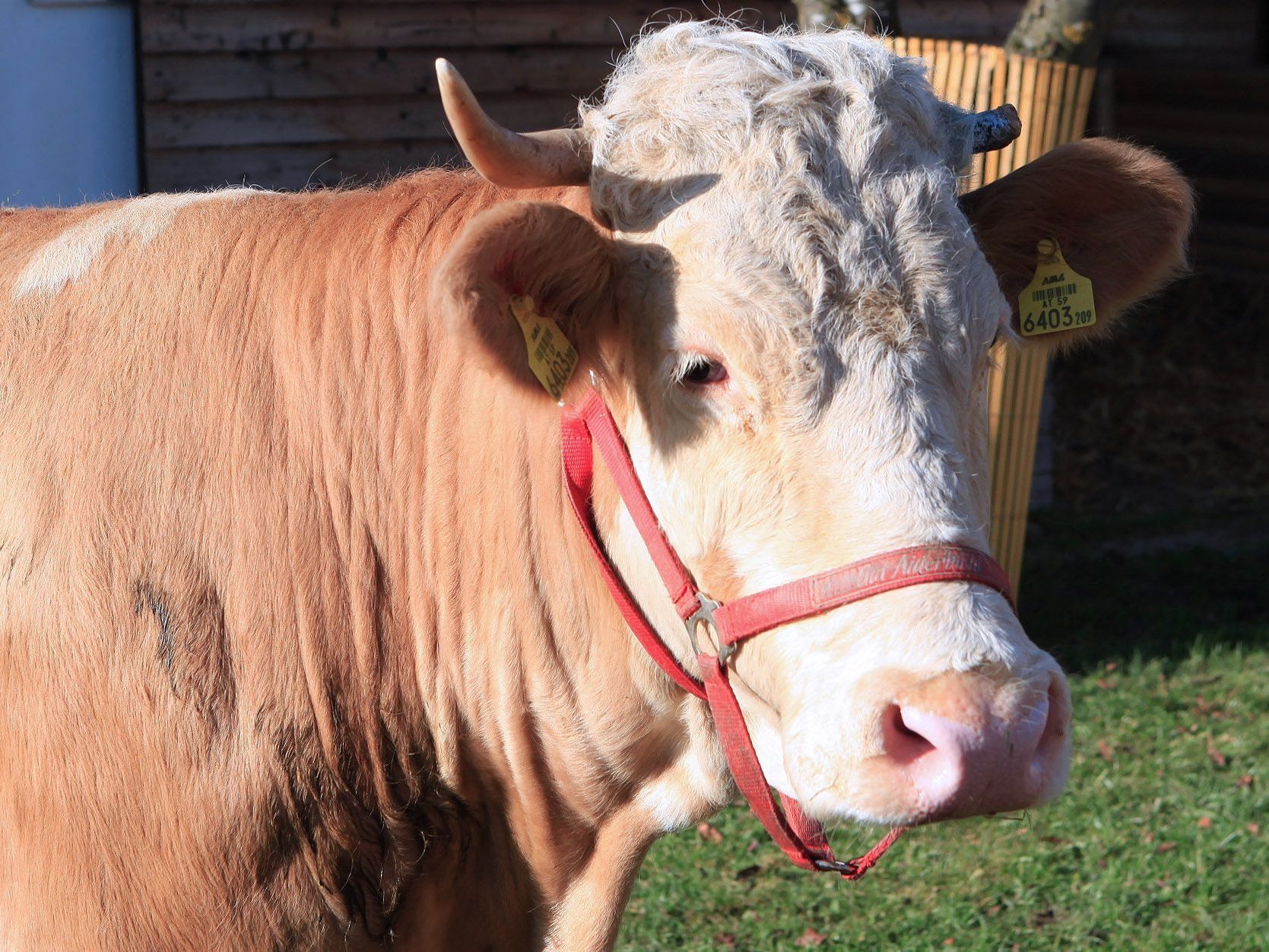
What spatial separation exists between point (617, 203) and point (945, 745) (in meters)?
1.09

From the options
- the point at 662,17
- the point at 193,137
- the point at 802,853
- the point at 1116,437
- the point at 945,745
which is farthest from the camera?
the point at 1116,437

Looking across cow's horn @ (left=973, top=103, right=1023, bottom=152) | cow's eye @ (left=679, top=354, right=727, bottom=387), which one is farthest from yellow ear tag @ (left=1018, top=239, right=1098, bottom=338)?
cow's eye @ (left=679, top=354, right=727, bottom=387)

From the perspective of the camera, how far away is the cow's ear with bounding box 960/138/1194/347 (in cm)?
270

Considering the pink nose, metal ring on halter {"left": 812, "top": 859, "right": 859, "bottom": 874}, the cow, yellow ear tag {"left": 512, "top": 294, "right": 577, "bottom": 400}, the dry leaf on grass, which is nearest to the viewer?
the pink nose

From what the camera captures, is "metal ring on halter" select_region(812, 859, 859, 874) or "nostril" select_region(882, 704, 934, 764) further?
"metal ring on halter" select_region(812, 859, 859, 874)

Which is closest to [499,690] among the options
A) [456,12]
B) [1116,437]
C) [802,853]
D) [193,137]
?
[802,853]

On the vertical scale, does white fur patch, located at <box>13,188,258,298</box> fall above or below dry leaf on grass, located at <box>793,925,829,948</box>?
above

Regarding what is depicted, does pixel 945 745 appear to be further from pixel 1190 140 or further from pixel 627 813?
pixel 1190 140

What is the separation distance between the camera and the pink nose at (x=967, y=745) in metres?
1.84

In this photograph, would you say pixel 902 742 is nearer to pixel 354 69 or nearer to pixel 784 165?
pixel 784 165

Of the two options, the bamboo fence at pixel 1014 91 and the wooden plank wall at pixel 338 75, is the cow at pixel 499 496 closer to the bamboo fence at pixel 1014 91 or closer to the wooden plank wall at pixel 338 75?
the bamboo fence at pixel 1014 91

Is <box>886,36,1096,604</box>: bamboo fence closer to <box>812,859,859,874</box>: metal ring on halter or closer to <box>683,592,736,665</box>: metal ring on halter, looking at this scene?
<box>812,859,859,874</box>: metal ring on halter

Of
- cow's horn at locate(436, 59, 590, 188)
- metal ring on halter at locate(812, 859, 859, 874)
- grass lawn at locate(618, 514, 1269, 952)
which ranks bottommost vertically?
grass lawn at locate(618, 514, 1269, 952)

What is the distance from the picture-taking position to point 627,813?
273 centimetres
